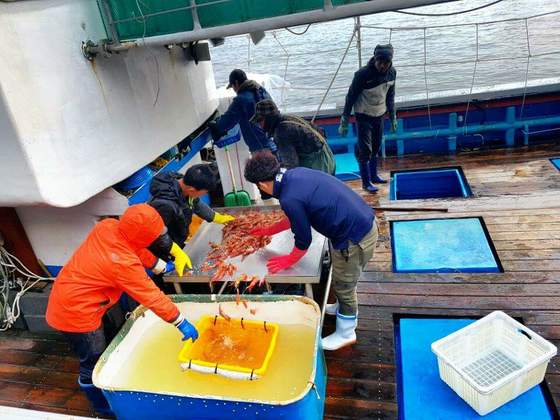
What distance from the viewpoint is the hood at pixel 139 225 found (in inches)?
108

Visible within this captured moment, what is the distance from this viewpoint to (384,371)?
3.31 m

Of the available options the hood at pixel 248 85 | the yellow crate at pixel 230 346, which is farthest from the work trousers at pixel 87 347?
the hood at pixel 248 85

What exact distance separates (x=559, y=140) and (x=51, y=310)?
8.12m

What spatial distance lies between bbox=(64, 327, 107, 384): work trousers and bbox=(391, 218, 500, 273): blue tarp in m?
2.91

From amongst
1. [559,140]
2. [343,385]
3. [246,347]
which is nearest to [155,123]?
[246,347]

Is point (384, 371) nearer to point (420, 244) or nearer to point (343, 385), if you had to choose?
point (343, 385)

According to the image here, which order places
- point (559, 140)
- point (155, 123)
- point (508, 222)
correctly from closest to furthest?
point (155, 123) → point (508, 222) → point (559, 140)

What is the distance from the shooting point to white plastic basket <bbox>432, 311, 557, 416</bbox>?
110 inches

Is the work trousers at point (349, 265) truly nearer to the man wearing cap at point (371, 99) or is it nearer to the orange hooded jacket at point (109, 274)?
the orange hooded jacket at point (109, 274)

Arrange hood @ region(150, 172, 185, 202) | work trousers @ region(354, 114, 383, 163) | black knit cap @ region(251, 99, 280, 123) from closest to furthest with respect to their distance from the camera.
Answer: hood @ region(150, 172, 185, 202), black knit cap @ region(251, 99, 280, 123), work trousers @ region(354, 114, 383, 163)

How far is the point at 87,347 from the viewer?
9.91 feet

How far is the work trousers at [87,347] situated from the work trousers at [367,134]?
14.1ft

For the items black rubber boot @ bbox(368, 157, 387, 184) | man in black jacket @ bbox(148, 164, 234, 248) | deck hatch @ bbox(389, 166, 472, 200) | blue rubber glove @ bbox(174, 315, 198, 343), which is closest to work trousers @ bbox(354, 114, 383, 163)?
black rubber boot @ bbox(368, 157, 387, 184)

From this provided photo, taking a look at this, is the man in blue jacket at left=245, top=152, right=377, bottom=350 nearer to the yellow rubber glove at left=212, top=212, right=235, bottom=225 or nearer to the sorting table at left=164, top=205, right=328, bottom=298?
the sorting table at left=164, top=205, right=328, bottom=298
